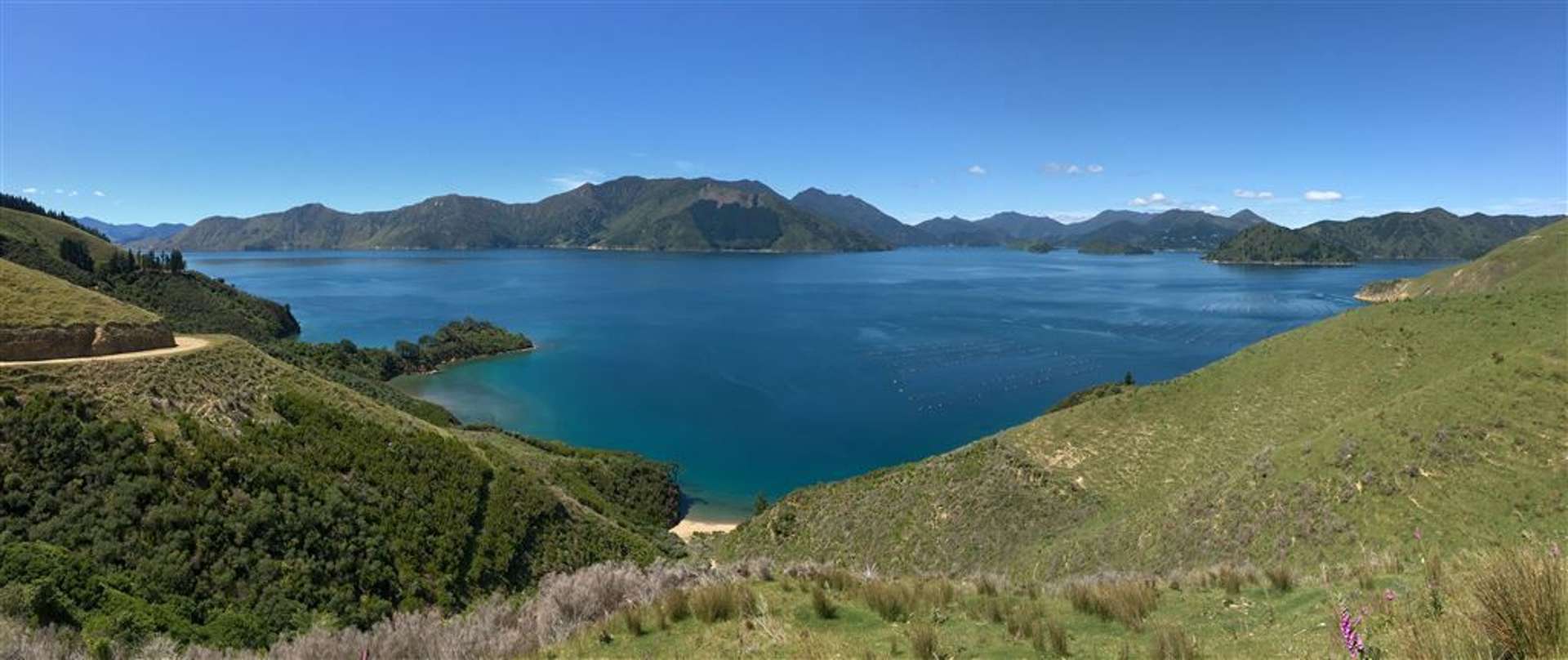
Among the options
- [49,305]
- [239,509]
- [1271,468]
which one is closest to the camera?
[239,509]

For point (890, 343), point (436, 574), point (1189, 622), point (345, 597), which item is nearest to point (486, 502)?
point (436, 574)

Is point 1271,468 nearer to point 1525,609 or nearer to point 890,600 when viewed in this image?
point 890,600

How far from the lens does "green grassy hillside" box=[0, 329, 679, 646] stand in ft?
51.8

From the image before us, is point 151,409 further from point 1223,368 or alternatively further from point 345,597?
point 1223,368

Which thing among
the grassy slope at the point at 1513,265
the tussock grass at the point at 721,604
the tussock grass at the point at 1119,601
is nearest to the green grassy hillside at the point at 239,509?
the tussock grass at the point at 721,604

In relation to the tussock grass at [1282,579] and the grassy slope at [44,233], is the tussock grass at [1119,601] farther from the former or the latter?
the grassy slope at [44,233]

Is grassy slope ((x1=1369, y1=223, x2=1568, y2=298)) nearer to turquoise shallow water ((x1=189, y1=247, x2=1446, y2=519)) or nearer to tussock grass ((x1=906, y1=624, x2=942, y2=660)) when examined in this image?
turquoise shallow water ((x1=189, y1=247, x2=1446, y2=519))

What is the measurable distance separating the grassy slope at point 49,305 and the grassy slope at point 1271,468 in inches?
1061

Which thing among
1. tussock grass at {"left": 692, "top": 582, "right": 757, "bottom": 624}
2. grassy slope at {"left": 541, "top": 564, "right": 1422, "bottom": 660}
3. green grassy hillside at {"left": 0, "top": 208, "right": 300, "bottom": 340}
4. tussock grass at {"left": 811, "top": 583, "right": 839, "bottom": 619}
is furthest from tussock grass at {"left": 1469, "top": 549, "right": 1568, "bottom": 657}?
green grassy hillside at {"left": 0, "top": 208, "right": 300, "bottom": 340}

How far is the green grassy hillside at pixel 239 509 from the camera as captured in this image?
15.8 m

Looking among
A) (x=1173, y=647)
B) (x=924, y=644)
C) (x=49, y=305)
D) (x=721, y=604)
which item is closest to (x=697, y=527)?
(x=49, y=305)

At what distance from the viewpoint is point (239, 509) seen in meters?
20.4

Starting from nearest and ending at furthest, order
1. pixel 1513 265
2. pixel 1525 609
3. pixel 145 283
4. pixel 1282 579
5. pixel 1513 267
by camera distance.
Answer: pixel 1525 609 → pixel 1282 579 → pixel 145 283 → pixel 1513 267 → pixel 1513 265

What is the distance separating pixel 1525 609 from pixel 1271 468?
22.0 m
